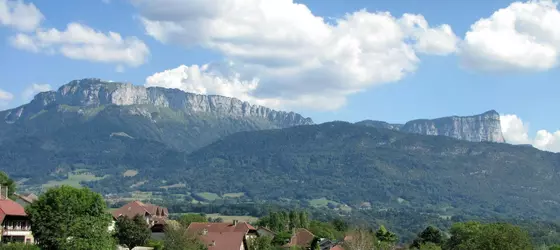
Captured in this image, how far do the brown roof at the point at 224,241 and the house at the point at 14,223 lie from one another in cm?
2335

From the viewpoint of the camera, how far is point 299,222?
167 metres

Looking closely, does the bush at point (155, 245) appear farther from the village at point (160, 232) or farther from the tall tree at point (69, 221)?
the tall tree at point (69, 221)

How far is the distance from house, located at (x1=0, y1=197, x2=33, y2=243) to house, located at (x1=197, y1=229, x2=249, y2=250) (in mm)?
23351

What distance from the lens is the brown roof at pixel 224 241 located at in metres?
99.6

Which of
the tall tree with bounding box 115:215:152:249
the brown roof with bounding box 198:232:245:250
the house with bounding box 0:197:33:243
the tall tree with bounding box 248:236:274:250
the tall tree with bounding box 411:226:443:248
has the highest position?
the house with bounding box 0:197:33:243

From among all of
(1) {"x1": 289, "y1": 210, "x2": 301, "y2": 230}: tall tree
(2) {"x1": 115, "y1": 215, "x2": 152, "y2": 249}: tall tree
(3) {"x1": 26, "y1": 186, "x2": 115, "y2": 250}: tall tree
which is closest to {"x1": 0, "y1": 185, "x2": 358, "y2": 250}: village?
(2) {"x1": 115, "y1": 215, "x2": 152, "y2": 249}: tall tree

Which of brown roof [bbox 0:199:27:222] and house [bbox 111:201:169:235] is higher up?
brown roof [bbox 0:199:27:222]

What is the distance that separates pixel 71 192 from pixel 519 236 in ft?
169

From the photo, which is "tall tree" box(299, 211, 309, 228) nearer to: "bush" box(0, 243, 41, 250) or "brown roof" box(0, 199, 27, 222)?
"brown roof" box(0, 199, 27, 222)

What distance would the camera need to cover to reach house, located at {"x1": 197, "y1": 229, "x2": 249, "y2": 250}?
99500 millimetres

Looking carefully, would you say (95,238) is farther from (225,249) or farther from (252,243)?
(252,243)

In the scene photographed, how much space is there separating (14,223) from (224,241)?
98.8 feet

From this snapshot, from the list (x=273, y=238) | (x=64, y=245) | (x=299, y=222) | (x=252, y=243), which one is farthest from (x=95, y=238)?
(x=299, y=222)

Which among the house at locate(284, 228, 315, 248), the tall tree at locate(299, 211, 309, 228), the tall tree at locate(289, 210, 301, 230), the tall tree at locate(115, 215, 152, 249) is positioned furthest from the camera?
the tall tree at locate(299, 211, 309, 228)
